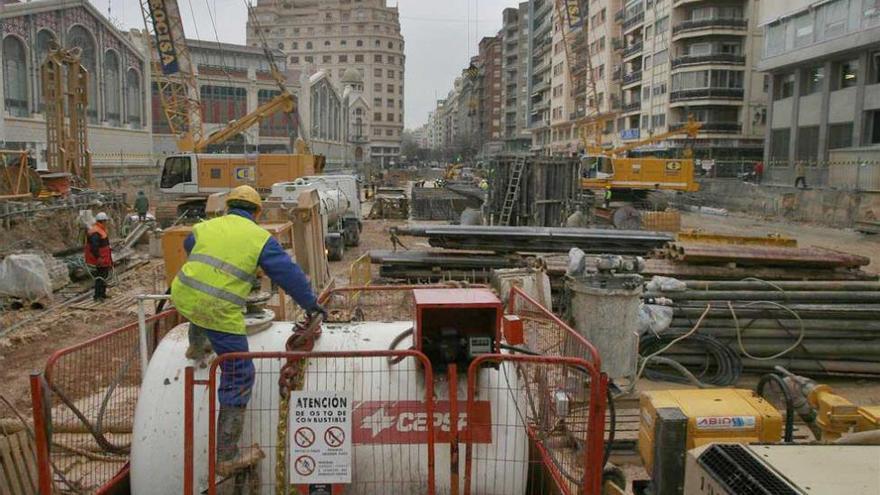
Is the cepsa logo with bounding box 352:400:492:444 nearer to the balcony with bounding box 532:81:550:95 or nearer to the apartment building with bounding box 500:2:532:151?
the balcony with bounding box 532:81:550:95

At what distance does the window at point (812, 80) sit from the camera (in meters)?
41.0

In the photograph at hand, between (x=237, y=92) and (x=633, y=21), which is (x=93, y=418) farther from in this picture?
A: (x=633, y=21)

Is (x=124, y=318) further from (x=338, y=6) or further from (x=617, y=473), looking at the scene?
(x=338, y=6)

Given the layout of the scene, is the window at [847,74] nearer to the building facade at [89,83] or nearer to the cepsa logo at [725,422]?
the building facade at [89,83]

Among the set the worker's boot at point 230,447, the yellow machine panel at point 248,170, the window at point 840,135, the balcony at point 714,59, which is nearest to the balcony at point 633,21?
the balcony at point 714,59

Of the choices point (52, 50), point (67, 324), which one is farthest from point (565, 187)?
point (52, 50)

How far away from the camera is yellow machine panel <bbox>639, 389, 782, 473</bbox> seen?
4.41 meters

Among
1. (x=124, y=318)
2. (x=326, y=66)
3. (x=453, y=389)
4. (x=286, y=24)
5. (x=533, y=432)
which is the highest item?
(x=286, y=24)

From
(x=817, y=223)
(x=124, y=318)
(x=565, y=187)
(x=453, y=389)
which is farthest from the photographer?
(x=817, y=223)

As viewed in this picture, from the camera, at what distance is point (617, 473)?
16.2 ft

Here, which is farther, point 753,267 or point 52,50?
point 52,50

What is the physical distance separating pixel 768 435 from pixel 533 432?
152 centimetres

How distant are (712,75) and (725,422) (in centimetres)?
5791

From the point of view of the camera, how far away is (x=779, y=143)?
4578 cm
